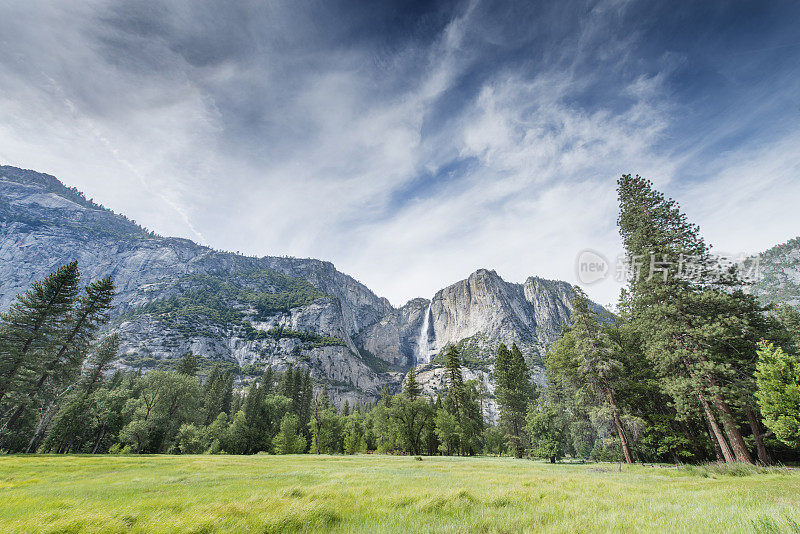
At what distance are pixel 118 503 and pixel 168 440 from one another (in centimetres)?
5578

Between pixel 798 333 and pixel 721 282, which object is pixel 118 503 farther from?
pixel 798 333

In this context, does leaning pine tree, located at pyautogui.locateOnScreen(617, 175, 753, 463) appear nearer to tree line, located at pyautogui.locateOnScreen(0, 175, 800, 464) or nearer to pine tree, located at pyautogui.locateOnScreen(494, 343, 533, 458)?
tree line, located at pyautogui.locateOnScreen(0, 175, 800, 464)

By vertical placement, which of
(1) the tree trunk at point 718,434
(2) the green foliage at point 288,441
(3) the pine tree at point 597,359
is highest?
(3) the pine tree at point 597,359

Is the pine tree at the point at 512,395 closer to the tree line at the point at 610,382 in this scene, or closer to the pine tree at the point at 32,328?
the tree line at the point at 610,382

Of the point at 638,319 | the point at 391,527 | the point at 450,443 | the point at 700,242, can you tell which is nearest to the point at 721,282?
the point at 700,242

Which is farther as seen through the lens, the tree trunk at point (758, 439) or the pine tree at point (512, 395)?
the pine tree at point (512, 395)

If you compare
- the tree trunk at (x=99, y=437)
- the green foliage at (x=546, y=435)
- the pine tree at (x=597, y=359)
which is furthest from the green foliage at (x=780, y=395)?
the tree trunk at (x=99, y=437)

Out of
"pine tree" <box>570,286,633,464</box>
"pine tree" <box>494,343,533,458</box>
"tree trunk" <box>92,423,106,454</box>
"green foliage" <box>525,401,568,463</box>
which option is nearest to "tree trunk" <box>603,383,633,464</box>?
"pine tree" <box>570,286,633,464</box>

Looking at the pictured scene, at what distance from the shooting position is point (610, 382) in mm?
27297

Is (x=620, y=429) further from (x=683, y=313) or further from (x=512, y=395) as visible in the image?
(x=512, y=395)

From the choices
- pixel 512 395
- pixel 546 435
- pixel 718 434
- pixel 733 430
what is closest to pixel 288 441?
pixel 512 395

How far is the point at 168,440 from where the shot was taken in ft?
159

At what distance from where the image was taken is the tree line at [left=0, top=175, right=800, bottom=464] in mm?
20953

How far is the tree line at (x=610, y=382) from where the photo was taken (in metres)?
21.0
